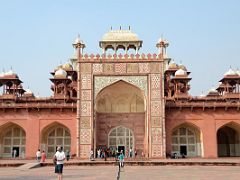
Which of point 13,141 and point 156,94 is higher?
point 156,94

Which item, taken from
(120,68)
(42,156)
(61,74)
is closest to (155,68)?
(120,68)

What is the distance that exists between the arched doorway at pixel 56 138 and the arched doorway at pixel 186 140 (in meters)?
6.77

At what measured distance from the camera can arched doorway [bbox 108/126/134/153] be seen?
21969 mm

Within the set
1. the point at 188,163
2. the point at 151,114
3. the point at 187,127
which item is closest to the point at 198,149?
the point at 187,127

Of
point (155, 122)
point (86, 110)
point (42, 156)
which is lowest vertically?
point (42, 156)

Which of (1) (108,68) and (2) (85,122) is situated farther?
(1) (108,68)

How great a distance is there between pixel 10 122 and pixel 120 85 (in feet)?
23.2

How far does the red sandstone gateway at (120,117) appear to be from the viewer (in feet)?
68.1

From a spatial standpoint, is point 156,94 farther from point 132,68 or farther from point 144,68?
point 132,68

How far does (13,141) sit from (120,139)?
6.90 metres

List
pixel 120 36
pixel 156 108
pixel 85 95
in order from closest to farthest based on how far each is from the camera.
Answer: pixel 156 108 < pixel 85 95 < pixel 120 36

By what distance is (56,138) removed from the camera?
22.8m

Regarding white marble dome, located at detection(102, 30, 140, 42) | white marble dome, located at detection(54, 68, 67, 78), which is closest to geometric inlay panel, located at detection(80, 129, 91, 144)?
white marble dome, located at detection(54, 68, 67, 78)

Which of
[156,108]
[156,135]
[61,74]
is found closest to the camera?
[156,135]
